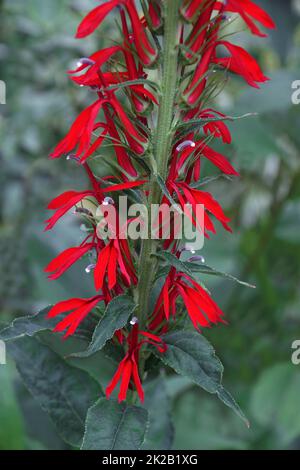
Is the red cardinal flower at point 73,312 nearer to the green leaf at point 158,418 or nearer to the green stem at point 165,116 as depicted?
the green stem at point 165,116

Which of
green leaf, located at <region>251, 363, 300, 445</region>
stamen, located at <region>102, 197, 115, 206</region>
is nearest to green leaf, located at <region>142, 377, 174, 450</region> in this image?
stamen, located at <region>102, 197, 115, 206</region>

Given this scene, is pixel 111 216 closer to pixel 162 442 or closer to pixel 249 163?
pixel 162 442

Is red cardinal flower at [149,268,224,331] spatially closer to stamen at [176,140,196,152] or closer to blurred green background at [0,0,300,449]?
stamen at [176,140,196,152]

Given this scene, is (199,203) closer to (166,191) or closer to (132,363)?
(166,191)

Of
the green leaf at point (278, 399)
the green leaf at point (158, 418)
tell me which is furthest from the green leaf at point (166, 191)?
the green leaf at point (278, 399)

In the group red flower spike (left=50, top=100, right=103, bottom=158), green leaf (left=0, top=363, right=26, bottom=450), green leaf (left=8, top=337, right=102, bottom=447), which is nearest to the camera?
red flower spike (left=50, top=100, right=103, bottom=158)

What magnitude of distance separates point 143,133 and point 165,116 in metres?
0.04

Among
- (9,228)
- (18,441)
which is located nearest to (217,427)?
(9,228)

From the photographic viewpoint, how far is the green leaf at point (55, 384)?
0.87 m

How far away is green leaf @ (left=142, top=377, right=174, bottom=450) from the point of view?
3.10 feet

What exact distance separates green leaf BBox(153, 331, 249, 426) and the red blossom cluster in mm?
18

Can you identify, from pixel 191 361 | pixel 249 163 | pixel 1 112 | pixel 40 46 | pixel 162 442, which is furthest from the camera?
pixel 1 112

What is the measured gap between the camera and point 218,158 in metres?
0.76

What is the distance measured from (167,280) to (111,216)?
92 millimetres
